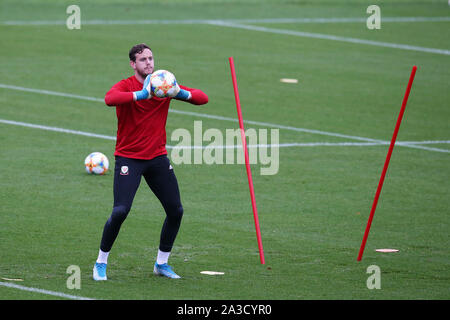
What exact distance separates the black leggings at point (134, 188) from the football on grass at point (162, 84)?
2.66ft

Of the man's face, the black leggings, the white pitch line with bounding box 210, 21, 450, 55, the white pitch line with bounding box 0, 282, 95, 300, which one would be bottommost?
the white pitch line with bounding box 0, 282, 95, 300

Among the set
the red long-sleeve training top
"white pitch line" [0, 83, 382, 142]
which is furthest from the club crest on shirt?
"white pitch line" [0, 83, 382, 142]

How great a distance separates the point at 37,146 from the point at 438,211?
24.9ft

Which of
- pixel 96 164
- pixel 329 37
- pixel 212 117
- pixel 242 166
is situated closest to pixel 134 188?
pixel 96 164

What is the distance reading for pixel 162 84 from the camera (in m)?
9.29

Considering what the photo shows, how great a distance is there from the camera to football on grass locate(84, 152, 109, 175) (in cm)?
1516

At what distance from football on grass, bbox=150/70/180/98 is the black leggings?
811mm

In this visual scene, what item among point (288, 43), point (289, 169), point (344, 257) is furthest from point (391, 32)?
point (344, 257)

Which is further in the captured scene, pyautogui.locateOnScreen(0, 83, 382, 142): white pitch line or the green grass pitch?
pyautogui.locateOnScreen(0, 83, 382, 142): white pitch line

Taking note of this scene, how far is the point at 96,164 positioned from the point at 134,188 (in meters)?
5.56

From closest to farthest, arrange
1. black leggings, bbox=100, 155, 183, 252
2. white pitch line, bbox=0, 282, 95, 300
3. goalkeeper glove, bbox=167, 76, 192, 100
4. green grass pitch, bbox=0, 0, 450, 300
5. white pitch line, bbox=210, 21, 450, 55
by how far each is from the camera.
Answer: white pitch line, bbox=0, 282, 95, 300 < goalkeeper glove, bbox=167, 76, 192, 100 < black leggings, bbox=100, 155, 183, 252 < green grass pitch, bbox=0, 0, 450, 300 < white pitch line, bbox=210, 21, 450, 55

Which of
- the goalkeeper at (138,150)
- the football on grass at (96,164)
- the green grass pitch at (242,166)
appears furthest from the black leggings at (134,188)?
the football on grass at (96,164)

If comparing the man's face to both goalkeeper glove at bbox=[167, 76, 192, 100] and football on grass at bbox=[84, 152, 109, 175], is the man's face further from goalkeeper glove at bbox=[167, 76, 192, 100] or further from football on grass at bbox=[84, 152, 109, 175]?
football on grass at bbox=[84, 152, 109, 175]

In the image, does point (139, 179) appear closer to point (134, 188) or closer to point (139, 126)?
point (134, 188)
